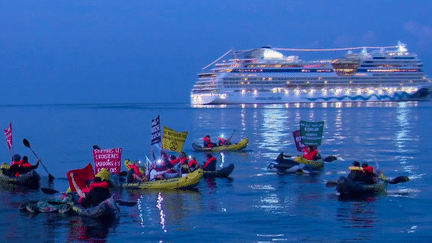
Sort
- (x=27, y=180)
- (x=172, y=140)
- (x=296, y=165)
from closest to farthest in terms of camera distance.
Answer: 1. (x=172, y=140)
2. (x=27, y=180)
3. (x=296, y=165)

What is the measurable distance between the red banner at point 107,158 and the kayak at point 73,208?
10.6ft

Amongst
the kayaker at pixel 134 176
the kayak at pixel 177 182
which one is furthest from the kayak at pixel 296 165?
the kayaker at pixel 134 176

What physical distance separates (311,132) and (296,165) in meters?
2.01

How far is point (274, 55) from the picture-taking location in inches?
5074

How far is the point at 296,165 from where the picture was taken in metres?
25.9

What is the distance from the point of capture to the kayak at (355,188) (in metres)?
19.4

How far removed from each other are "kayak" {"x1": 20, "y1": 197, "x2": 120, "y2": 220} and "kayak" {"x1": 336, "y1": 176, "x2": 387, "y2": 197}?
6692mm

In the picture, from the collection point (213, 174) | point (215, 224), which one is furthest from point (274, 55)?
point (215, 224)

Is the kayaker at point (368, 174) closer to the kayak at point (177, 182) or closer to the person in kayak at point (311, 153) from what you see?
the kayak at point (177, 182)

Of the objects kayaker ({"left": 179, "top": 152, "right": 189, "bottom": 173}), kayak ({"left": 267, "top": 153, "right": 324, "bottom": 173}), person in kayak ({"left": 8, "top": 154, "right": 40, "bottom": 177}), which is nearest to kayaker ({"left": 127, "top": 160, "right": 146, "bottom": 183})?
kayaker ({"left": 179, "top": 152, "right": 189, "bottom": 173})

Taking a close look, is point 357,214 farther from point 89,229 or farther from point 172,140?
point 172,140

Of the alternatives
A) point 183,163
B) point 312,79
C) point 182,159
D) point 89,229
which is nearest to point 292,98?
point 312,79

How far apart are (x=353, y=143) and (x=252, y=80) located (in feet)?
272

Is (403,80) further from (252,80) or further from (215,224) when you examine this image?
Result: (215,224)
